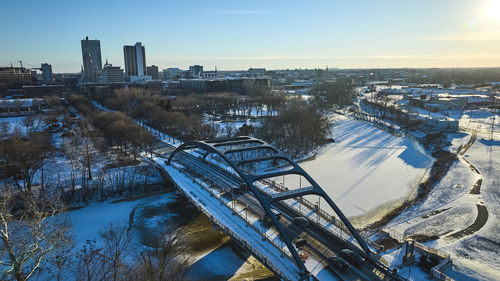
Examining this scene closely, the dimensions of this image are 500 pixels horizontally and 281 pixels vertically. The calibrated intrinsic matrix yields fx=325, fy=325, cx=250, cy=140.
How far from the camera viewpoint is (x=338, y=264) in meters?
18.7

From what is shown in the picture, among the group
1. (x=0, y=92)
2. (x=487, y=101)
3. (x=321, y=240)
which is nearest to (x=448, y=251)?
(x=321, y=240)

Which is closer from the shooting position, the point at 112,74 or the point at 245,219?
the point at 245,219

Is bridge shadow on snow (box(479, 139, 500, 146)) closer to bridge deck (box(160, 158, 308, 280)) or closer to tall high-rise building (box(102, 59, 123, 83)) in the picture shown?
bridge deck (box(160, 158, 308, 280))

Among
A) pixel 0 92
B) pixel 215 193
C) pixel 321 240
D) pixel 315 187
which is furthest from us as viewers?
pixel 0 92

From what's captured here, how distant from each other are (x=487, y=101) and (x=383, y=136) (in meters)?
66.3

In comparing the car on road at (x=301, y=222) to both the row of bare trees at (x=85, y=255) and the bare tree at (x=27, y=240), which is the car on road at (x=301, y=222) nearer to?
Result: the row of bare trees at (x=85, y=255)

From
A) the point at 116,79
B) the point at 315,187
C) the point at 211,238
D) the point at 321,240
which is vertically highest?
the point at 116,79

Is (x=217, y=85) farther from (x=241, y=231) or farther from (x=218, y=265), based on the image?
(x=218, y=265)

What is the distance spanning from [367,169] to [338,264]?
2588 centimetres

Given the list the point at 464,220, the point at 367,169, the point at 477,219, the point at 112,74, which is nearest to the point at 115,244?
the point at 464,220

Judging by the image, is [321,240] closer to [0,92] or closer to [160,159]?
[160,159]

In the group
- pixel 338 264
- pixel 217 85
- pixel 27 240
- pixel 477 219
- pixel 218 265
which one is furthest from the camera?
pixel 217 85

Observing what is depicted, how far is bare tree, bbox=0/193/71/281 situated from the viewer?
13.6 metres

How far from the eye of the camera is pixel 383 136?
62.9 m
